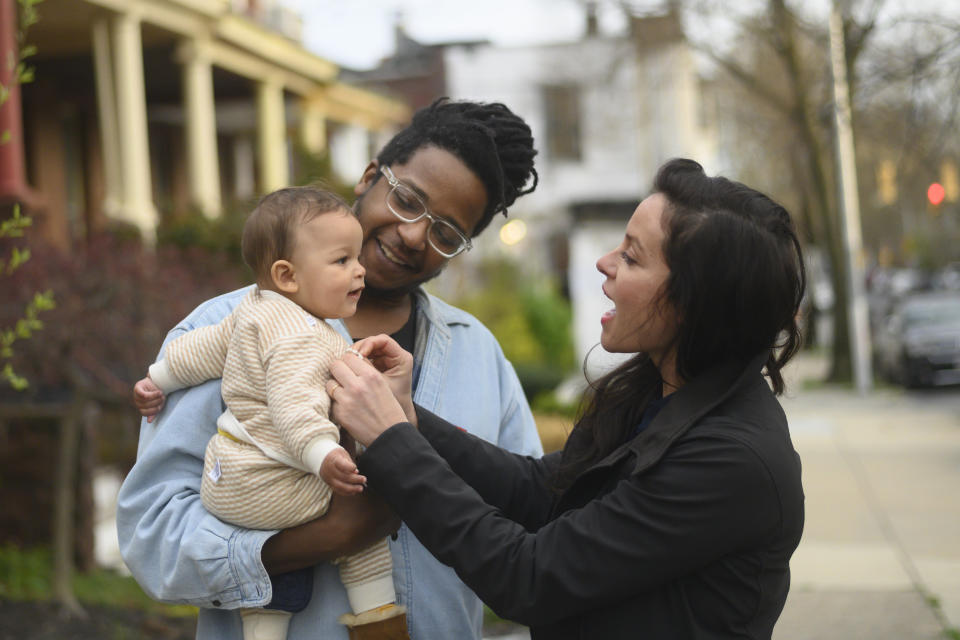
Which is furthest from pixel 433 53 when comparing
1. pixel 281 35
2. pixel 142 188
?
pixel 142 188

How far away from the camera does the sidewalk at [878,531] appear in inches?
240

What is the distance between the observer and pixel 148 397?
2.29 meters

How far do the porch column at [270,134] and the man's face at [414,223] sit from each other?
13542 millimetres

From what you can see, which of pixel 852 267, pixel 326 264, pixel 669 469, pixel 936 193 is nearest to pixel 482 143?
pixel 326 264

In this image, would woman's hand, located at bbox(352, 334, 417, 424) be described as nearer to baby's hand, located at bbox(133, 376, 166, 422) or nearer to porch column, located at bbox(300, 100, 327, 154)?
baby's hand, located at bbox(133, 376, 166, 422)

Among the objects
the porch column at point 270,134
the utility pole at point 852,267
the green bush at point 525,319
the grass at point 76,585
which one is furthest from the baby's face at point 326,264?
the utility pole at point 852,267

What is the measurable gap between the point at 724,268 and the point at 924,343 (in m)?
17.7

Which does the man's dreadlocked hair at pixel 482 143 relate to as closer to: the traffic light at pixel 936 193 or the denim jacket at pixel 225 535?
the denim jacket at pixel 225 535

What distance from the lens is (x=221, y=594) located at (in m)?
2.15

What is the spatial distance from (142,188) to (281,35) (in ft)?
17.1

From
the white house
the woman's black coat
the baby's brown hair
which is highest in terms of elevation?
the white house

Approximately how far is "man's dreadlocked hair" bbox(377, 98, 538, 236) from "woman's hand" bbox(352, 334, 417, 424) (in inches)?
29.3

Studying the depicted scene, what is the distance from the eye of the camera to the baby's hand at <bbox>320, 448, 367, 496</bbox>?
1968 mm

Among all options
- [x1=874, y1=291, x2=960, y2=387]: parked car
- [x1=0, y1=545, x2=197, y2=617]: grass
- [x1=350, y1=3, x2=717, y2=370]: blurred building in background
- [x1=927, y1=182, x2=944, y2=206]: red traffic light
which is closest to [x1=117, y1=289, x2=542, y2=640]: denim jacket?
[x1=0, y1=545, x2=197, y2=617]: grass
